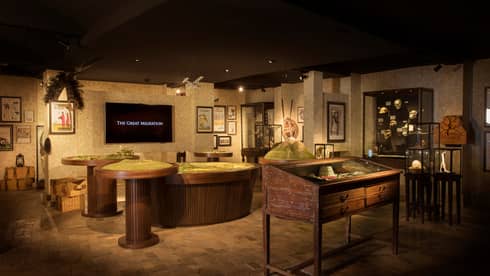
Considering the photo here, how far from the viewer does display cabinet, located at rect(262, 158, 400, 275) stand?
10.6ft

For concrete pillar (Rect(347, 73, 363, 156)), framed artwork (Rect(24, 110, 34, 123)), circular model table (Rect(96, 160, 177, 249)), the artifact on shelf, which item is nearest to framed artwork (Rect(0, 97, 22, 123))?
framed artwork (Rect(24, 110, 34, 123))

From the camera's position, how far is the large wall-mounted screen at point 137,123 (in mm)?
8125

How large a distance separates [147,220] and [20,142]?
6.70 meters

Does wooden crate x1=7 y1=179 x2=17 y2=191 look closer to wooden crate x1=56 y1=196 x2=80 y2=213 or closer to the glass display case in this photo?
wooden crate x1=56 y1=196 x2=80 y2=213

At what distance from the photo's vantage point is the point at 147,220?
186 inches

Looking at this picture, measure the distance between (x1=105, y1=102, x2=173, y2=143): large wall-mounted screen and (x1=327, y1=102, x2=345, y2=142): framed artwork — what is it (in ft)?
12.2

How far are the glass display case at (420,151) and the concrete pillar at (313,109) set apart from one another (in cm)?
188

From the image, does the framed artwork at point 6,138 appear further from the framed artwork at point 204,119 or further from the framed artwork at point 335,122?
the framed artwork at point 335,122

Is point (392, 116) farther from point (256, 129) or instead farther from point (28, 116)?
point (28, 116)

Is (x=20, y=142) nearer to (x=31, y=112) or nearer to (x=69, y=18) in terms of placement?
(x=31, y=112)

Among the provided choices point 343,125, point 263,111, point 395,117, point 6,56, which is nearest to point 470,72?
point 395,117

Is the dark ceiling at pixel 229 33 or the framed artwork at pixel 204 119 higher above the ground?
the dark ceiling at pixel 229 33

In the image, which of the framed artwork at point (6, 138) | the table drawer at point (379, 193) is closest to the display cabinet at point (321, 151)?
the table drawer at point (379, 193)

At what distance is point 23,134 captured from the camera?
9648 mm
